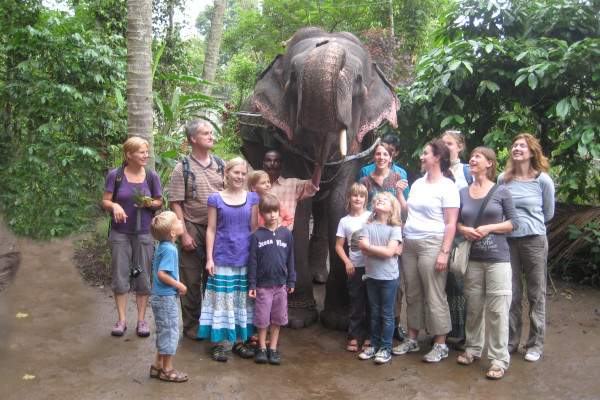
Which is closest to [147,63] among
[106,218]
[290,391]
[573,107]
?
[106,218]

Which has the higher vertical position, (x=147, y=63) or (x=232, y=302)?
(x=147, y=63)

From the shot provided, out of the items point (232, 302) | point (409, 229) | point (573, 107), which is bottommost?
point (232, 302)

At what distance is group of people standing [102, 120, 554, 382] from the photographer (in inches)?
157

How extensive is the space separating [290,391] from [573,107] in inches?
147

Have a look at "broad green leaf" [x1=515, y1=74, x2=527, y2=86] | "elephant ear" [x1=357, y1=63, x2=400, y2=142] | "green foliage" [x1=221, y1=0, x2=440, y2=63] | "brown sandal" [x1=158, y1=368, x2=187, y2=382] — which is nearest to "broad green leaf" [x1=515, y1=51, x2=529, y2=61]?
"broad green leaf" [x1=515, y1=74, x2=527, y2=86]

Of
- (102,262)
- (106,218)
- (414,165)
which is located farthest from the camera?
(106,218)

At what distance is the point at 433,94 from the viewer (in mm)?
5754

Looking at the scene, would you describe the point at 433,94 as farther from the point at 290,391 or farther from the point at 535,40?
the point at 290,391

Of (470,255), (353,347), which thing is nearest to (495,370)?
(470,255)

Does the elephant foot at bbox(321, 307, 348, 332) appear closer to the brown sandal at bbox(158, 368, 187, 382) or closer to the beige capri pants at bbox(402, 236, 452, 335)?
the beige capri pants at bbox(402, 236, 452, 335)

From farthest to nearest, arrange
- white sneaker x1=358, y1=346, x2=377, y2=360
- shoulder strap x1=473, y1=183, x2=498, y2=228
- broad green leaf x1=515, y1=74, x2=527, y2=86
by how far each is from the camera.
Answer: broad green leaf x1=515, y1=74, x2=527, y2=86
white sneaker x1=358, y1=346, x2=377, y2=360
shoulder strap x1=473, y1=183, x2=498, y2=228

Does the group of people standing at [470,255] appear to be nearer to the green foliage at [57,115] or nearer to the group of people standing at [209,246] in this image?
the group of people standing at [209,246]

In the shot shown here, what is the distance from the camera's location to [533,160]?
4.19m

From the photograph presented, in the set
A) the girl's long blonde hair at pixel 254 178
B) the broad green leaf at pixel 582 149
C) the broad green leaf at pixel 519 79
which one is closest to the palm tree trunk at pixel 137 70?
the girl's long blonde hair at pixel 254 178
